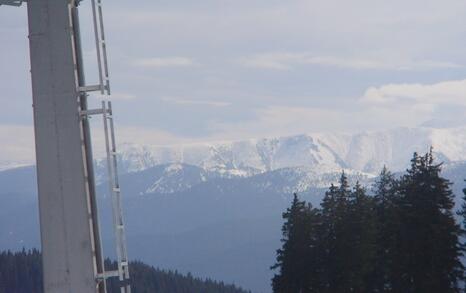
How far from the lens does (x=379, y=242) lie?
5166cm

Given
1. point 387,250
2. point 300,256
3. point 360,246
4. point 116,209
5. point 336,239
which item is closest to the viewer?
point 116,209

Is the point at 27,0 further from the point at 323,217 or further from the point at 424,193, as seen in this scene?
the point at 323,217

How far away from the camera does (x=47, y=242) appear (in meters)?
11.0

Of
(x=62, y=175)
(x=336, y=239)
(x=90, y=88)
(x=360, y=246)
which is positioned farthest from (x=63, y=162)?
(x=336, y=239)

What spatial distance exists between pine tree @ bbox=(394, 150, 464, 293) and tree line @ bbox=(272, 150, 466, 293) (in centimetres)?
5

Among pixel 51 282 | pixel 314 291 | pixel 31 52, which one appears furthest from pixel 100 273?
pixel 314 291

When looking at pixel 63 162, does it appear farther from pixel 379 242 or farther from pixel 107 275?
pixel 379 242

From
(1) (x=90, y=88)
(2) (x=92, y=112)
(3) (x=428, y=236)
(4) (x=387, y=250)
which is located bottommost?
(4) (x=387, y=250)

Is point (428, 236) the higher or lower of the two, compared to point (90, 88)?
lower

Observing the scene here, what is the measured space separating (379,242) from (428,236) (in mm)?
5610

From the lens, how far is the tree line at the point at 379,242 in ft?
151

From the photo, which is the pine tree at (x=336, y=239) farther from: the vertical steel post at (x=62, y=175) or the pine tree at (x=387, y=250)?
the vertical steel post at (x=62, y=175)

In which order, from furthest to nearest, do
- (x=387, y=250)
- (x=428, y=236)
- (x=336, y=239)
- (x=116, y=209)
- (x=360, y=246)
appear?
(x=336, y=239) → (x=387, y=250) → (x=360, y=246) → (x=428, y=236) → (x=116, y=209)

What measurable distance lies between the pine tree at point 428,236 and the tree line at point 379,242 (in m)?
0.05
